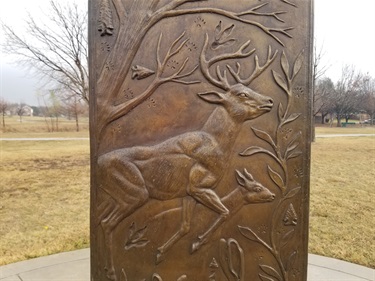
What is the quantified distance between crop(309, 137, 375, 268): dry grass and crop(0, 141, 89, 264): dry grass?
349cm

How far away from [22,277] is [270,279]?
2.42 meters

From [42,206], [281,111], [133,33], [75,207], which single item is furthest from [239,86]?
[42,206]

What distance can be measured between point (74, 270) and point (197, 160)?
2.07m

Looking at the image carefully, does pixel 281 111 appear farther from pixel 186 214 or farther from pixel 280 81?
pixel 186 214

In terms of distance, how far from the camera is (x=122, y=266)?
2.14m

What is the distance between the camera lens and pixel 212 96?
2.06 m

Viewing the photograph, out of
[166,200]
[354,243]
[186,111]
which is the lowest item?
Answer: [354,243]

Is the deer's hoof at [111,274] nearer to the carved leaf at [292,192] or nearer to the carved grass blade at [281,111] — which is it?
the carved leaf at [292,192]

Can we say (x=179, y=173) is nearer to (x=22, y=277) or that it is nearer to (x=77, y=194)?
(x=22, y=277)

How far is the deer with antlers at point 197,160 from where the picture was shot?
2.04m

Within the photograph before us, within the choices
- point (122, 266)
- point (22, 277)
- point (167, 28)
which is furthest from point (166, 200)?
point (22, 277)

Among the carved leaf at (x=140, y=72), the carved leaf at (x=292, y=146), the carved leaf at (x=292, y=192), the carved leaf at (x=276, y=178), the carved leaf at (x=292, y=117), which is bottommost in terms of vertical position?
the carved leaf at (x=292, y=192)

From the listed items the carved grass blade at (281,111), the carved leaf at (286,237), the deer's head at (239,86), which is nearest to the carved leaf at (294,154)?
the carved grass blade at (281,111)

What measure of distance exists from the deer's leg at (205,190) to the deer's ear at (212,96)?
0.44 m
